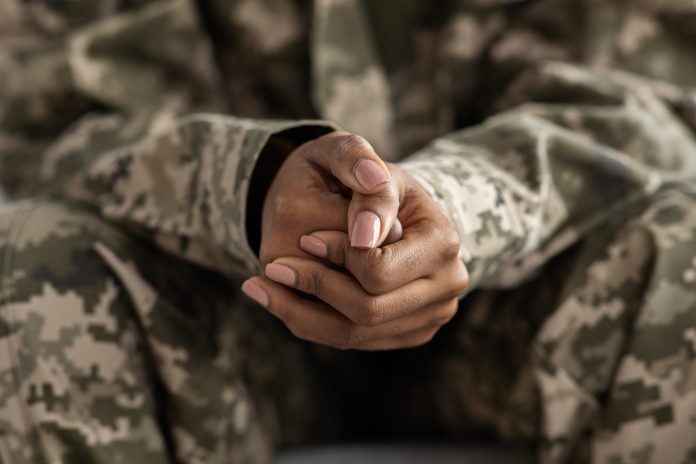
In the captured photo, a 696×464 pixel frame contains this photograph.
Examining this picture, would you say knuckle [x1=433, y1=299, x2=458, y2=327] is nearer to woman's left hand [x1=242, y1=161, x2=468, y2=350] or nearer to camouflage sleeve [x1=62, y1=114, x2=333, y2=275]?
woman's left hand [x1=242, y1=161, x2=468, y2=350]

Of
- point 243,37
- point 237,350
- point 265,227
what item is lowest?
point 237,350

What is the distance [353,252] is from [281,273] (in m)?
0.04

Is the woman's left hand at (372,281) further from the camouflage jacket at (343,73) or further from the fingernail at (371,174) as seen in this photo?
the camouflage jacket at (343,73)

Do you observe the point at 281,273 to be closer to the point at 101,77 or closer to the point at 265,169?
the point at 265,169

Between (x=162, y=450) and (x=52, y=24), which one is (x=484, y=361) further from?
(x=52, y=24)

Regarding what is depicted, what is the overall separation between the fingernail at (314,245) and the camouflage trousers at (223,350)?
162mm

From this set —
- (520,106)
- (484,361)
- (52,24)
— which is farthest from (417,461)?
(52,24)

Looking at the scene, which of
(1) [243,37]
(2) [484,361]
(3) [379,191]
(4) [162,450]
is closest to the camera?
(3) [379,191]

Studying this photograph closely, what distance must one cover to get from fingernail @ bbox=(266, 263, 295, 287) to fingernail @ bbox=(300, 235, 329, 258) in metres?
0.02

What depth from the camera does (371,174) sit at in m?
0.42

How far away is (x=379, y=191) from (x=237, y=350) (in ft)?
0.81

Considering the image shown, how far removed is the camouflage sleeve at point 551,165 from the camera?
1.70 ft

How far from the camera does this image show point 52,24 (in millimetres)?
816

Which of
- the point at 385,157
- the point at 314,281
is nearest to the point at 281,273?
the point at 314,281
